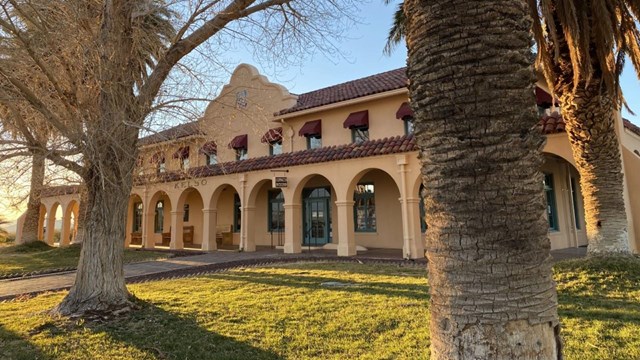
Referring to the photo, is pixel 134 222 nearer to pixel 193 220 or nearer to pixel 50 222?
pixel 193 220

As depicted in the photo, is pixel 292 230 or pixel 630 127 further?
pixel 292 230

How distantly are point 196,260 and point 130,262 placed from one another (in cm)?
301

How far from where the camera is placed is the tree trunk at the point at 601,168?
872 centimetres

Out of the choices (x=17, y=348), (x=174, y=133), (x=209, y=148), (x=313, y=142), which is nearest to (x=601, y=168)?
(x=209, y=148)

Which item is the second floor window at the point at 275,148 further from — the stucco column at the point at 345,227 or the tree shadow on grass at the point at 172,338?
the tree shadow on grass at the point at 172,338

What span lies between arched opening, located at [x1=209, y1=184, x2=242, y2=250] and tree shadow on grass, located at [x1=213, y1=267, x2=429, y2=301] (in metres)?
11.6

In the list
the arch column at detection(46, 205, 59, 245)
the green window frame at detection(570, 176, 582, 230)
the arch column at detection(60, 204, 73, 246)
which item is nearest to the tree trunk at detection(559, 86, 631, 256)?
the green window frame at detection(570, 176, 582, 230)

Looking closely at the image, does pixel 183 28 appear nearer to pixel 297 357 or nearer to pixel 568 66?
pixel 297 357

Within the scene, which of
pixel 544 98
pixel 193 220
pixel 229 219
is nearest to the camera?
pixel 544 98

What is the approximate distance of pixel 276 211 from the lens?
68.6 ft

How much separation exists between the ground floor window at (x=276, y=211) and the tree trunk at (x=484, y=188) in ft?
60.6

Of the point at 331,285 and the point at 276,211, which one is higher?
the point at 276,211

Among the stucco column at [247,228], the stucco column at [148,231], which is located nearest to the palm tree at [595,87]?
the stucco column at [247,228]

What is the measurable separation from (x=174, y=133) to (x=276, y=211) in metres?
13.7
